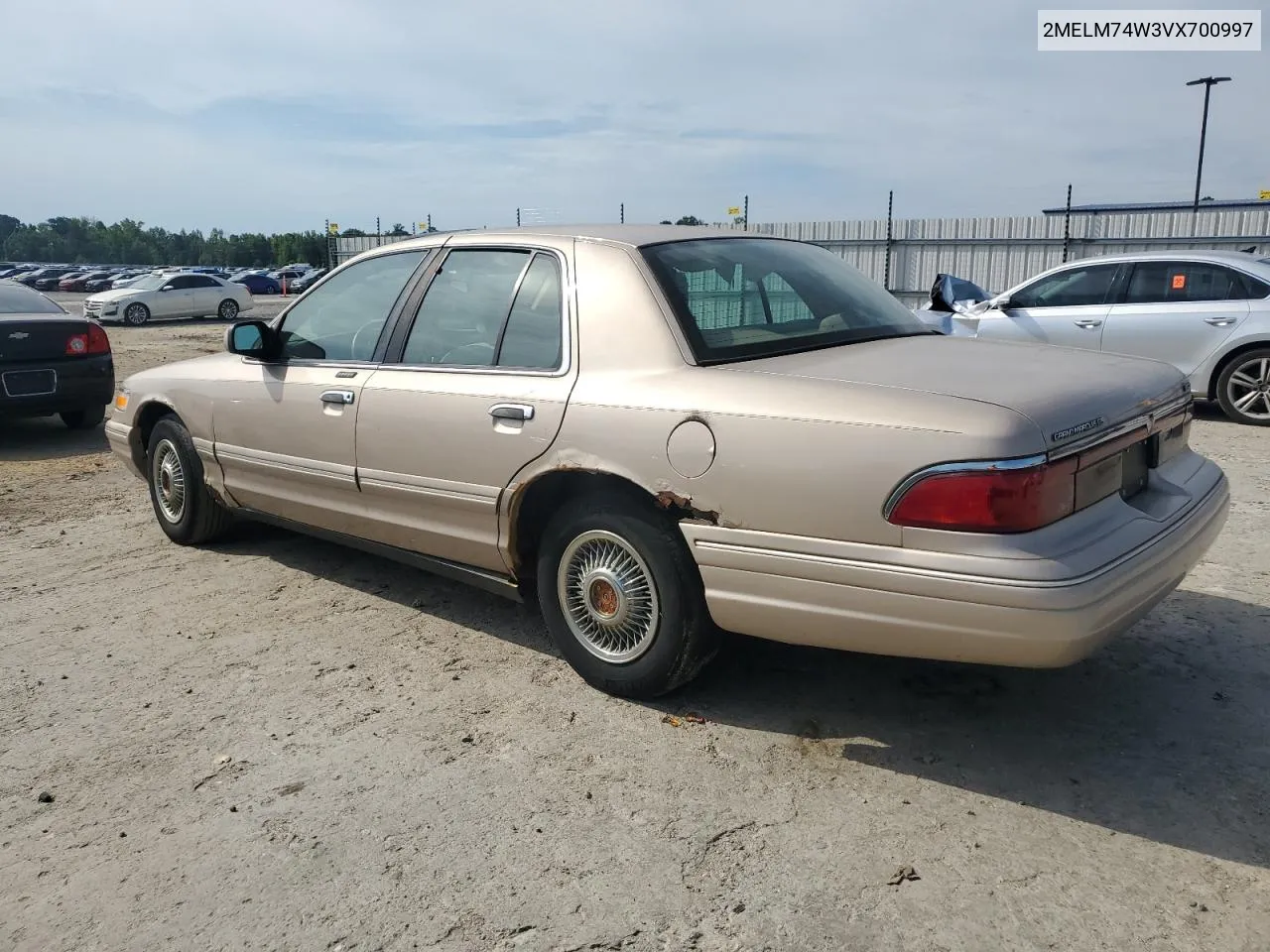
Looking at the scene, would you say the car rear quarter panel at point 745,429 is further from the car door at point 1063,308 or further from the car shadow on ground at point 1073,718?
the car door at point 1063,308

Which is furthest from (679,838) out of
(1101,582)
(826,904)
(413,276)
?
(413,276)

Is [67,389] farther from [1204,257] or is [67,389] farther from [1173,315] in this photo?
[1204,257]

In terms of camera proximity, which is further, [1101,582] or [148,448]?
[148,448]

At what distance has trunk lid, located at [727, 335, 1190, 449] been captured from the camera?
114 inches

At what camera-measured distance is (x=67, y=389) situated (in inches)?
353

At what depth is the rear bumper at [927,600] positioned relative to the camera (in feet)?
8.91

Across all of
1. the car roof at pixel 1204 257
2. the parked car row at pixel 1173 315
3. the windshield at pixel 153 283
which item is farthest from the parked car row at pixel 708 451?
the windshield at pixel 153 283

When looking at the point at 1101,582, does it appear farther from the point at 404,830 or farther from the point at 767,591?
the point at 404,830

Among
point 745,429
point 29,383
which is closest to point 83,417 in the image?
point 29,383

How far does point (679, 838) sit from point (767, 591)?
0.76 meters

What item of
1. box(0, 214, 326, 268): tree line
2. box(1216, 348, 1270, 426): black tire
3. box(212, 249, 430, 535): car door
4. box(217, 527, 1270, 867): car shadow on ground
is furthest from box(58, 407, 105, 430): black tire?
box(0, 214, 326, 268): tree line

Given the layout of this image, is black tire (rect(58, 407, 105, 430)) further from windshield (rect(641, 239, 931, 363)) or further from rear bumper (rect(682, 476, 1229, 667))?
rear bumper (rect(682, 476, 1229, 667))

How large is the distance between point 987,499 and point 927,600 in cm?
32

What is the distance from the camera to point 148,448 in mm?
5758
